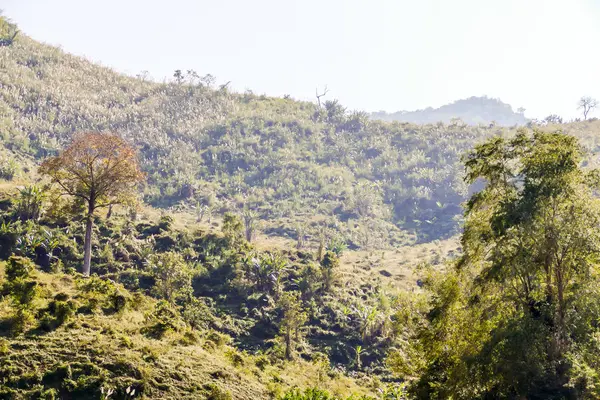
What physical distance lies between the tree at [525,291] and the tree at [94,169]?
20.2m

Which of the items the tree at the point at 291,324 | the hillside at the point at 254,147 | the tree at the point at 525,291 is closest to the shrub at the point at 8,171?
the hillside at the point at 254,147

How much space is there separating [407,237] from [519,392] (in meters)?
76.6

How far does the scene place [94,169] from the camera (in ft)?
100

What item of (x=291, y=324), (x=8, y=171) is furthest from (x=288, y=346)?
(x=8, y=171)

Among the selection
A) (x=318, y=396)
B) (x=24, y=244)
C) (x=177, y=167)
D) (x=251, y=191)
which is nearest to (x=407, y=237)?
(x=251, y=191)

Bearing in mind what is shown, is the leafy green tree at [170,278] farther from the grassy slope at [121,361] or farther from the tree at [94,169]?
the grassy slope at [121,361]

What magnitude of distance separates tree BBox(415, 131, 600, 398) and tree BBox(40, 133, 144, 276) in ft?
66.1

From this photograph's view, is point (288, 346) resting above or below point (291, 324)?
below

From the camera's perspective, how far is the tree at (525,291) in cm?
1581

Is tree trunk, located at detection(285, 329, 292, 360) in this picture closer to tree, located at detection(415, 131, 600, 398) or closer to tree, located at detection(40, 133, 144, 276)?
tree, located at detection(40, 133, 144, 276)

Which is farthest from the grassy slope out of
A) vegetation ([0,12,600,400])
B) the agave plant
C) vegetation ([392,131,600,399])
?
the agave plant

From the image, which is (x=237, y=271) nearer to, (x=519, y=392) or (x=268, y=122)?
(x=519, y=392)

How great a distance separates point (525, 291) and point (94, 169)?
24.9 meters

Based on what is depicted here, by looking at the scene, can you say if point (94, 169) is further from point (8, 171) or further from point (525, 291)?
point (8, 171)
